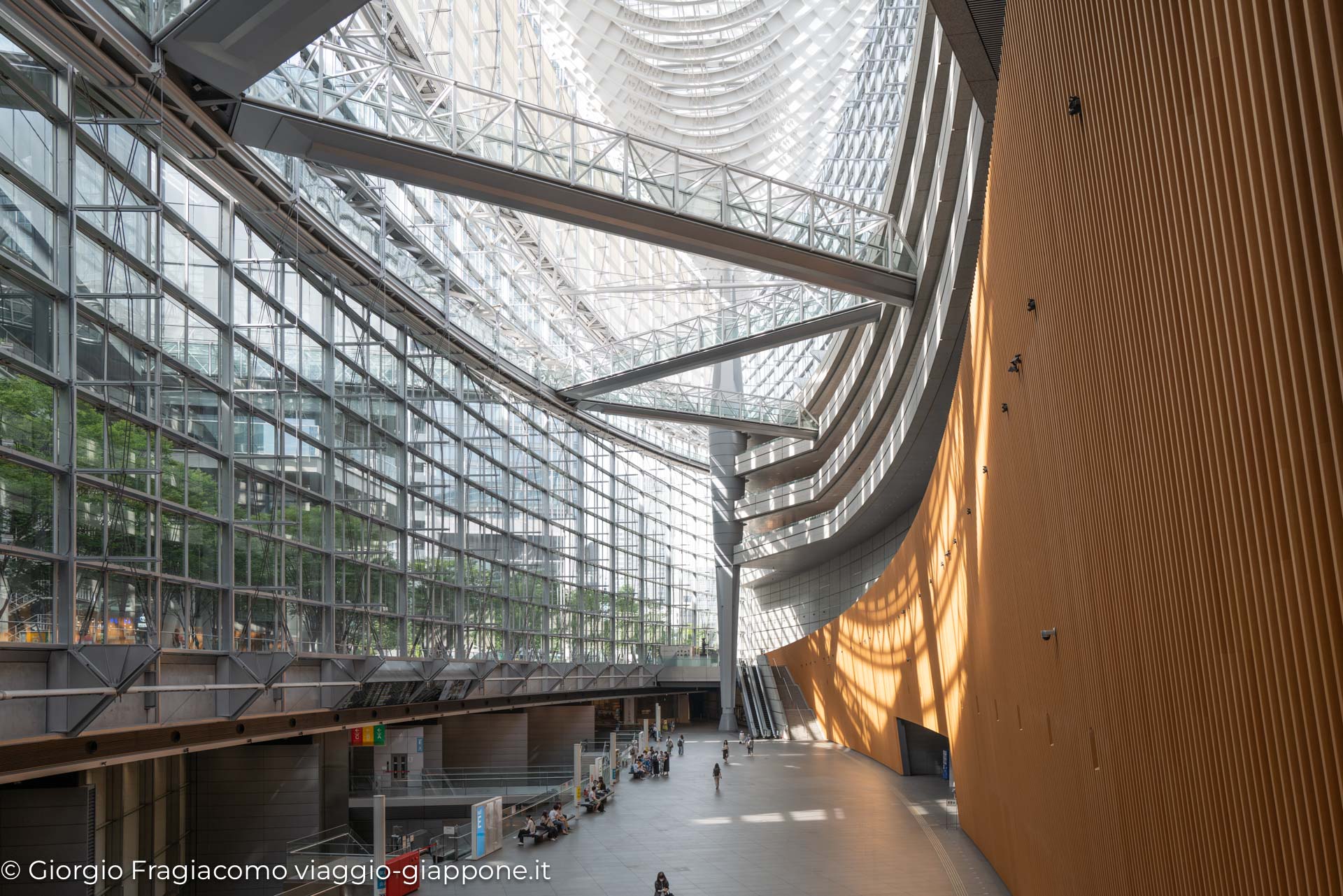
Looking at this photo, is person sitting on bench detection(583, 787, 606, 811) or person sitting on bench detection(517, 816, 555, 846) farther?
person sitting on bench detection(583, 787, 606, 811)

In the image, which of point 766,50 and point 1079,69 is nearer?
point 1079,69

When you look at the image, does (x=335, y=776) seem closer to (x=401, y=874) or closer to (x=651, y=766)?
(x=401, y=874)

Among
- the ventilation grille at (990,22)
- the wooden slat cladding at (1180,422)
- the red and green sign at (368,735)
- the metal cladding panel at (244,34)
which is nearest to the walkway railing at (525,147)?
the metal cladding panel at (244,34)

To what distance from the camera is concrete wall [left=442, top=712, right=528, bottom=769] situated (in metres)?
41.9

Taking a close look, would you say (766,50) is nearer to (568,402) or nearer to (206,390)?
(568,402)

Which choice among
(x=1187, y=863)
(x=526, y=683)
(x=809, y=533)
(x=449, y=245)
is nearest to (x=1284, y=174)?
(x=1187, y=863)

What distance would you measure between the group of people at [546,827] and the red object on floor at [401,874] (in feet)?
14.4

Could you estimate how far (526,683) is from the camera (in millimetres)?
40375

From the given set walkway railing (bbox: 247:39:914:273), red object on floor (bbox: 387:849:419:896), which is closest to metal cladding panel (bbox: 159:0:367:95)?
walkway railing (bbox: 247:39:914:273)

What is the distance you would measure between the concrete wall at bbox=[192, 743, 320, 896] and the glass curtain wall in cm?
292

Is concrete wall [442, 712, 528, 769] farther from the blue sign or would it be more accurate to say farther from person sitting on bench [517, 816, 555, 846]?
the blue sign

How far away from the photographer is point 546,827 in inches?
911

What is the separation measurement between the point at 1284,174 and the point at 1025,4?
4.95 meters

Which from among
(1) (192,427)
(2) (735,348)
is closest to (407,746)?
(2) (735,348)
